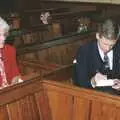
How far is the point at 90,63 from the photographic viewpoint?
9.69 ft

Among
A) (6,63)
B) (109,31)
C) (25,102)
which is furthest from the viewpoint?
(6,63)

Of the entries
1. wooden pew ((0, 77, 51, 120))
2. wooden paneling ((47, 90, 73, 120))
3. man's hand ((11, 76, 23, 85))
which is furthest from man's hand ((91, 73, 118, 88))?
man's hand ((11, 76, 23, 85))

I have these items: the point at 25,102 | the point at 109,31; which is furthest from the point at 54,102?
the point at 109,31

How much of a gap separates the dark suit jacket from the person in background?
1.77ft

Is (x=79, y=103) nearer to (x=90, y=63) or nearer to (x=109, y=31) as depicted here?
(x=90, y=63)

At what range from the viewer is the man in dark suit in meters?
2.79

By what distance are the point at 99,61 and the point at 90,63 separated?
8 cm

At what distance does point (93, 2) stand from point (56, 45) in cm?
253

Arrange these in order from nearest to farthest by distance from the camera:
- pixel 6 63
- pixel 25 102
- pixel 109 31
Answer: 1. pixel 109 31
2. pixel 25 102
3. pixel 6 63

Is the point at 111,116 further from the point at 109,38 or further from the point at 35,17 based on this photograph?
the point at 35,17

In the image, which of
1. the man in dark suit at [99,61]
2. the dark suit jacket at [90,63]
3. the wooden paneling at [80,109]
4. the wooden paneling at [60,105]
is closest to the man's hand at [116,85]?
the man in dark suit at [99,61]

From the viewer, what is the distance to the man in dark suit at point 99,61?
2.79 metres

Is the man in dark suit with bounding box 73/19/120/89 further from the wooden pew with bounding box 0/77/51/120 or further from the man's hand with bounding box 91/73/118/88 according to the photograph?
the wooden pew with bounding box 0/77/51/120

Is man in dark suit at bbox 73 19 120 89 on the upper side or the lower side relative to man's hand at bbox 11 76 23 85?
upper
